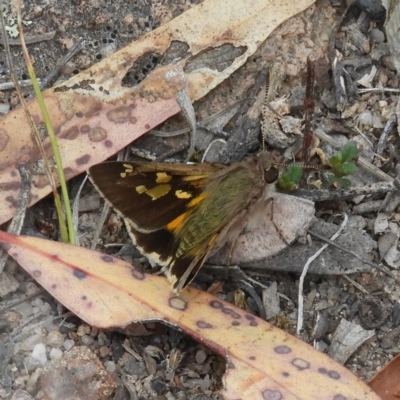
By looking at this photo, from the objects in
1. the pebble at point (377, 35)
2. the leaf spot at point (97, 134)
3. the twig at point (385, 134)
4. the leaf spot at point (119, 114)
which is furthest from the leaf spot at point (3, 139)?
the pebble at point (377, 35)

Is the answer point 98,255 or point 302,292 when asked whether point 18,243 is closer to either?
point 98,255

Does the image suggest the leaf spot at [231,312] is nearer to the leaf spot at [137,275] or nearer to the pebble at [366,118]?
the leaf spot at [137,275]

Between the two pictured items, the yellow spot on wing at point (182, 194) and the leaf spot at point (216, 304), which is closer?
the leaf spot at point (216, 304)

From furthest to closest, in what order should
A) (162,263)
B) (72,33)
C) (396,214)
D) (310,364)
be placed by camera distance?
(72,33), (396,214), (162,263), (310,364)

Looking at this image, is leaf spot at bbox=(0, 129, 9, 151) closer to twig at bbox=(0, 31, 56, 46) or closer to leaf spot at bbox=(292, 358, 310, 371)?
twig at bbox=(0, 31, 56, 46)

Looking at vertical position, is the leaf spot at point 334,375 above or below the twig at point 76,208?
below

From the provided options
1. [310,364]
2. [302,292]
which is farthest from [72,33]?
[310,364]

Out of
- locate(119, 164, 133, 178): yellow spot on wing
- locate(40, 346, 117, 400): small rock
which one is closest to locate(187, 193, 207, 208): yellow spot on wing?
locate(119, 164, 133, 178): yellow spot on wing
